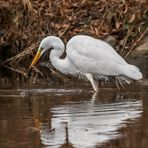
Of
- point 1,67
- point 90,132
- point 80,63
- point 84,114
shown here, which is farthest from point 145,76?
point 90,132

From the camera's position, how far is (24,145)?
655 cm

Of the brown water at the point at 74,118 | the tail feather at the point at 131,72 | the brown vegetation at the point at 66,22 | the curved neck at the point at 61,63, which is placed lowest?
the brown water at the point at 74,118

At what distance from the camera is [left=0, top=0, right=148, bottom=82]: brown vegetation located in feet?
→ 51.9

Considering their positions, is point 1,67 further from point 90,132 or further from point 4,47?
point 90,132

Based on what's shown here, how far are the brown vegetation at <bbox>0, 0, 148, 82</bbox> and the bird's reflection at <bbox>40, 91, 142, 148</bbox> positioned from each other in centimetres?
551

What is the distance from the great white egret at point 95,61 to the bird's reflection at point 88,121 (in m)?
1.44

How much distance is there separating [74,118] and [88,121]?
387 mm

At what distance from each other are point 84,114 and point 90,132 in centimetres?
154

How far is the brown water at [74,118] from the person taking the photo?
6.68m

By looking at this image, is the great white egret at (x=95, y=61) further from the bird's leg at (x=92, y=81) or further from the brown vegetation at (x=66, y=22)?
the brown vegetation at (x=66, y=22)

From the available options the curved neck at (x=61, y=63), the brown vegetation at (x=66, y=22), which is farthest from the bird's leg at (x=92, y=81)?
the brown vegetation at (x=66, y=22)

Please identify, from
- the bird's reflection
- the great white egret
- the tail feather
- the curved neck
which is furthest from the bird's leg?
the bird's reflection

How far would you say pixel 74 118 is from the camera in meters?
8.28

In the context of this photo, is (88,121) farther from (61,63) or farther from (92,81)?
(61,63)
